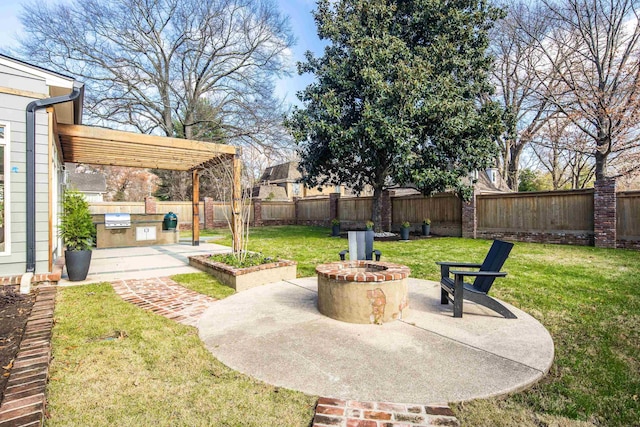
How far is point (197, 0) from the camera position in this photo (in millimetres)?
18344

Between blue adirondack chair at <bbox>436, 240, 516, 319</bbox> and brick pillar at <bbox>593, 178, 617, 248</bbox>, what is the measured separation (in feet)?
24.7

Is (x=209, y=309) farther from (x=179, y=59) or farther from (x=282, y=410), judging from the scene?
(x=179, y=59)

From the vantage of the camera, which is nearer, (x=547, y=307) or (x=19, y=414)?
(x=19, y=414)

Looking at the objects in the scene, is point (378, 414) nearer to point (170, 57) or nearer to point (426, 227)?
point (426, 227)

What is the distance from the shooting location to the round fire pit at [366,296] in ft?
11.9

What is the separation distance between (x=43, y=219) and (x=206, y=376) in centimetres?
461

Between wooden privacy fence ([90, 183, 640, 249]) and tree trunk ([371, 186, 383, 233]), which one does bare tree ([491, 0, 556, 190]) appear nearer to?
wooden privacy fence ([90, 183, 640, 249])

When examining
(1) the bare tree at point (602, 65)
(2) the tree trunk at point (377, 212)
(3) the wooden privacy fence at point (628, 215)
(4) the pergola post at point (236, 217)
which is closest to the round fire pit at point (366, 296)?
(4) the pergola post at point (236, 217)

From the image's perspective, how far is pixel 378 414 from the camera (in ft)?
6.79

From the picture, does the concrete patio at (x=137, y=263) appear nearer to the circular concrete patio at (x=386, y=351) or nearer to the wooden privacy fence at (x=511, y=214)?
the wooden privacy fence at (x=511, y=214)

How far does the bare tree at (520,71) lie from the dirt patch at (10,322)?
1517cm

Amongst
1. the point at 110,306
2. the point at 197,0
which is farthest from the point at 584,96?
the point at 197,0

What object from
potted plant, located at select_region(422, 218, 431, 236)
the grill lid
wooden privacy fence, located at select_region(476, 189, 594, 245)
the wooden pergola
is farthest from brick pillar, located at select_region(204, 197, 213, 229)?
wooden privacy fence, located at select_region(476, 189, 594, 245)

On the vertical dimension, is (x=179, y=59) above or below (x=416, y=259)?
above
